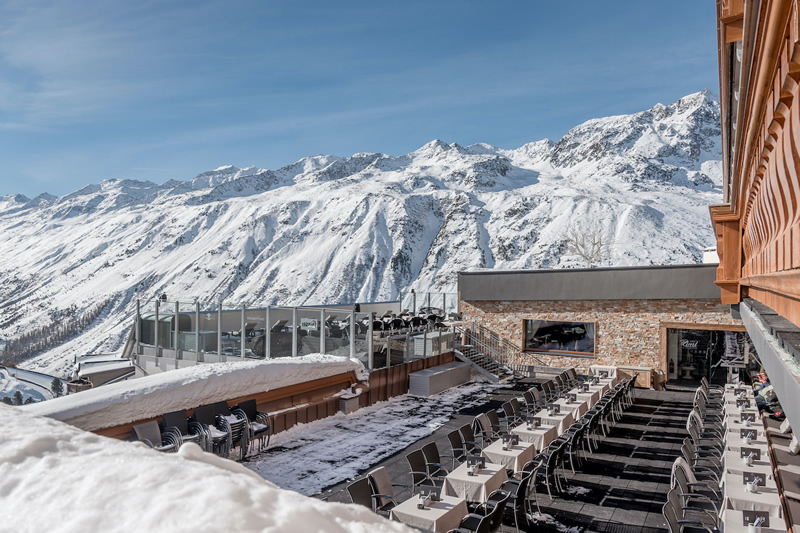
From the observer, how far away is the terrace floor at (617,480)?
7.64 metres

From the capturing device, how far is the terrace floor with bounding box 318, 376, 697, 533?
764cm

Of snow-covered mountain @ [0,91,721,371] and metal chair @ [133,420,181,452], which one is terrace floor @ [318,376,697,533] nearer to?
metal chair @ [133,420,181,452]

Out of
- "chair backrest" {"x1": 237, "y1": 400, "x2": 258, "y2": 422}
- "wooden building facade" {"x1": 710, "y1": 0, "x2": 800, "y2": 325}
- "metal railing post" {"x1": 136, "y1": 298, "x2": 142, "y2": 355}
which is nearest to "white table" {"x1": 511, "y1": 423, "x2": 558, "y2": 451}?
"chair backrest" {"x1": 237, "y1": 400, "x2": 258, "y2": 422}

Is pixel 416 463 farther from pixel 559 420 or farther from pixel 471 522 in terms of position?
pixel 559 420

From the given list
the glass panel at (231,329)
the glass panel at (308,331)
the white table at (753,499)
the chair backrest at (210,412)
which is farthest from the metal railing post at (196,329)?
the white table at (753,499)

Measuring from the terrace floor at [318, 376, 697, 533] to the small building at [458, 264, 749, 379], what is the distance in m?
4.72

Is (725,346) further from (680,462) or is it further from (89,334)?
(89,334)

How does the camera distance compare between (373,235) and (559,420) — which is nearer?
(559,420)

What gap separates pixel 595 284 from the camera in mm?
19703

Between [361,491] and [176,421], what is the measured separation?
13.3 ft

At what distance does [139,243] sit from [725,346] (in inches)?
5405

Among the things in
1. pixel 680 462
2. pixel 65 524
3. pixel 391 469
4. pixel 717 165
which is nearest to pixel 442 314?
pixel 391 469

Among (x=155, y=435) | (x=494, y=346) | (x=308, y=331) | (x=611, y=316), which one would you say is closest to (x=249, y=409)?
(x=155, y=435)

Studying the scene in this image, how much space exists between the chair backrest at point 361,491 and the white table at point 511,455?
2463 millimetres
